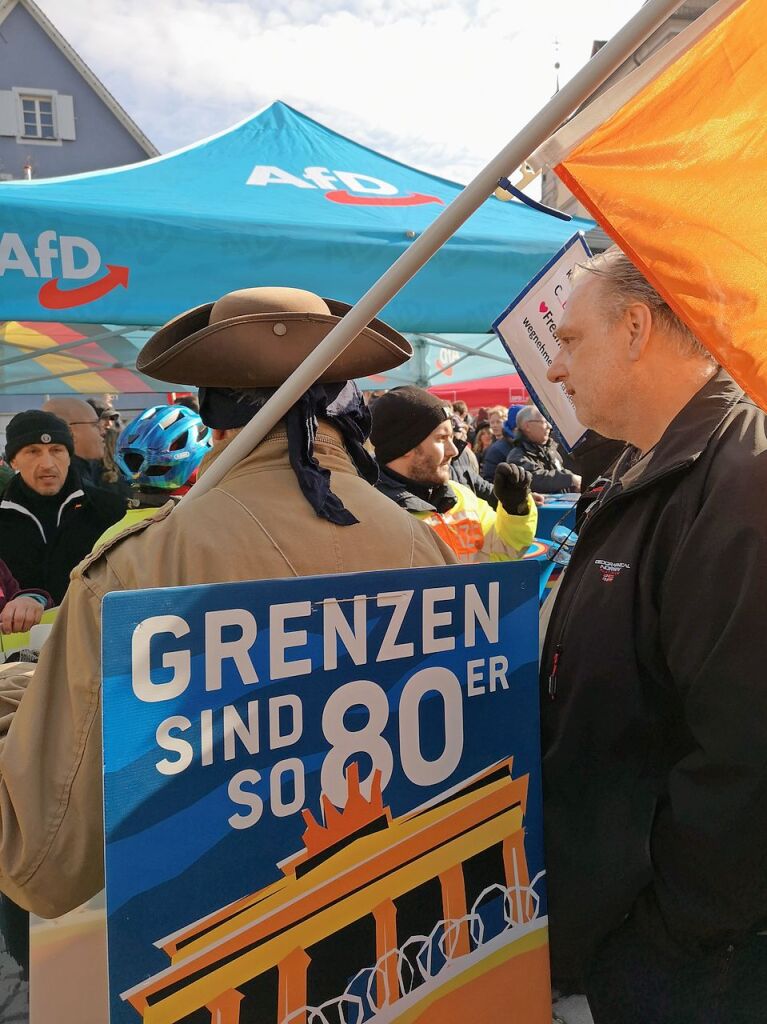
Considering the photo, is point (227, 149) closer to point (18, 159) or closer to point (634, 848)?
point (634, 848)

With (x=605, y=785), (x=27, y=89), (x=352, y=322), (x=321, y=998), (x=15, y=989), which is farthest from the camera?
(x=27, y=89)

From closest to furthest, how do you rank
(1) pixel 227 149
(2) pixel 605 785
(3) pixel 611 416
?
(2) pixel 605 785
(3) pixel 611 416
(1) pixel 227 149

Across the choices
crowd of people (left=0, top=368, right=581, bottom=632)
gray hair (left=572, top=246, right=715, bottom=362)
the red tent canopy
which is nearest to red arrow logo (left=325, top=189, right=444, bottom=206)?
crowd of people (left=0, top=368, right=581, bottom=632)

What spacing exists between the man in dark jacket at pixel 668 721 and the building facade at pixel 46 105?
885 inches

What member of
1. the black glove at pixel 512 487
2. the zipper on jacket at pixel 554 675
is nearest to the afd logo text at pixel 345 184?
the black glove at pixel 512 487

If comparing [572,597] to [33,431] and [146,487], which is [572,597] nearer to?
[146,487]

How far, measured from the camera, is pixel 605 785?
1.29 metres

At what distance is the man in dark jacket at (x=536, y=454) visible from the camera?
5.96 m

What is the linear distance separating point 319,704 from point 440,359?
6335 millimetres

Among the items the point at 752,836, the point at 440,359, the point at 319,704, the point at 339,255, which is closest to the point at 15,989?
the point at 319,704

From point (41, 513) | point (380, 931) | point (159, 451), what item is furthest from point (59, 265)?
point (380, 931)

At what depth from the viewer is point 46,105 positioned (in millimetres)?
20656

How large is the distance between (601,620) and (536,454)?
4.88 metres

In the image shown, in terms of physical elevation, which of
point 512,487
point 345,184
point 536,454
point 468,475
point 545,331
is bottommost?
point 512,487
